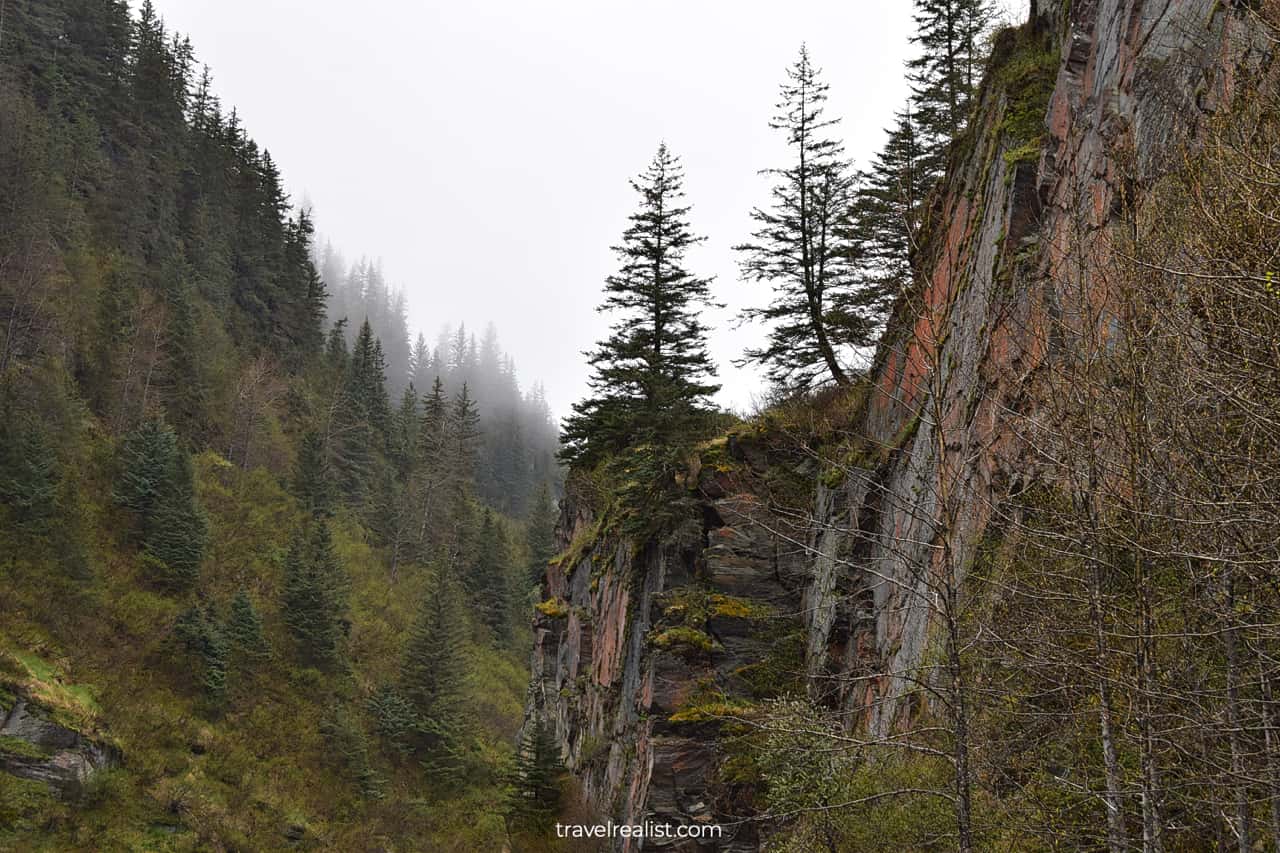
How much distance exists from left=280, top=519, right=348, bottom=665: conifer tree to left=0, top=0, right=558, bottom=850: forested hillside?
14 cm

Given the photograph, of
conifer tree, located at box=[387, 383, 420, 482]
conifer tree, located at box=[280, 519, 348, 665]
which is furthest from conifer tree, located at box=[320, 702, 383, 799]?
conifer tree, located at box=[387, 383, 420, 482]

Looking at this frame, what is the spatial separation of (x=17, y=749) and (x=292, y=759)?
10.8 meters

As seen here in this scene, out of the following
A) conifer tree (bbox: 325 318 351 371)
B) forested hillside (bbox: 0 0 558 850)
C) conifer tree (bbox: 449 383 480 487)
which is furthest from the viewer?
conifer tree (bbox: 325 318 351 371)

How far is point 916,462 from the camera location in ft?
48.0

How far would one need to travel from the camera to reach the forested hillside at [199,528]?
94.5 feet

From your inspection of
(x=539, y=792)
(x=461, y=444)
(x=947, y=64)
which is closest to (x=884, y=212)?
(x=947, y=64)

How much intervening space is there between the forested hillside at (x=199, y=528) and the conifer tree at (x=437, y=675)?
0.54 feet

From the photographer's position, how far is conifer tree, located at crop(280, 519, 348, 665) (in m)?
38.5

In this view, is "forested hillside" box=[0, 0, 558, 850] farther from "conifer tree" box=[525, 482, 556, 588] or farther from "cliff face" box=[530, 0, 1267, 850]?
"cliff face" box=[530, 0, 1267, 850]

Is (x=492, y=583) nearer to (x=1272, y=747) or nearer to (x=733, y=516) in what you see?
(x=733, y=516)

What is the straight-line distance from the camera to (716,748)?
767 inches

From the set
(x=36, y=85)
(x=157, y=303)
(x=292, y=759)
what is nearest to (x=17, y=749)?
(x=292, y=759)

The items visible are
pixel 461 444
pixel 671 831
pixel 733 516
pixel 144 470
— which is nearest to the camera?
pixel 671 831

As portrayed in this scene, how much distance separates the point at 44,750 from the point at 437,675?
17572 mm
